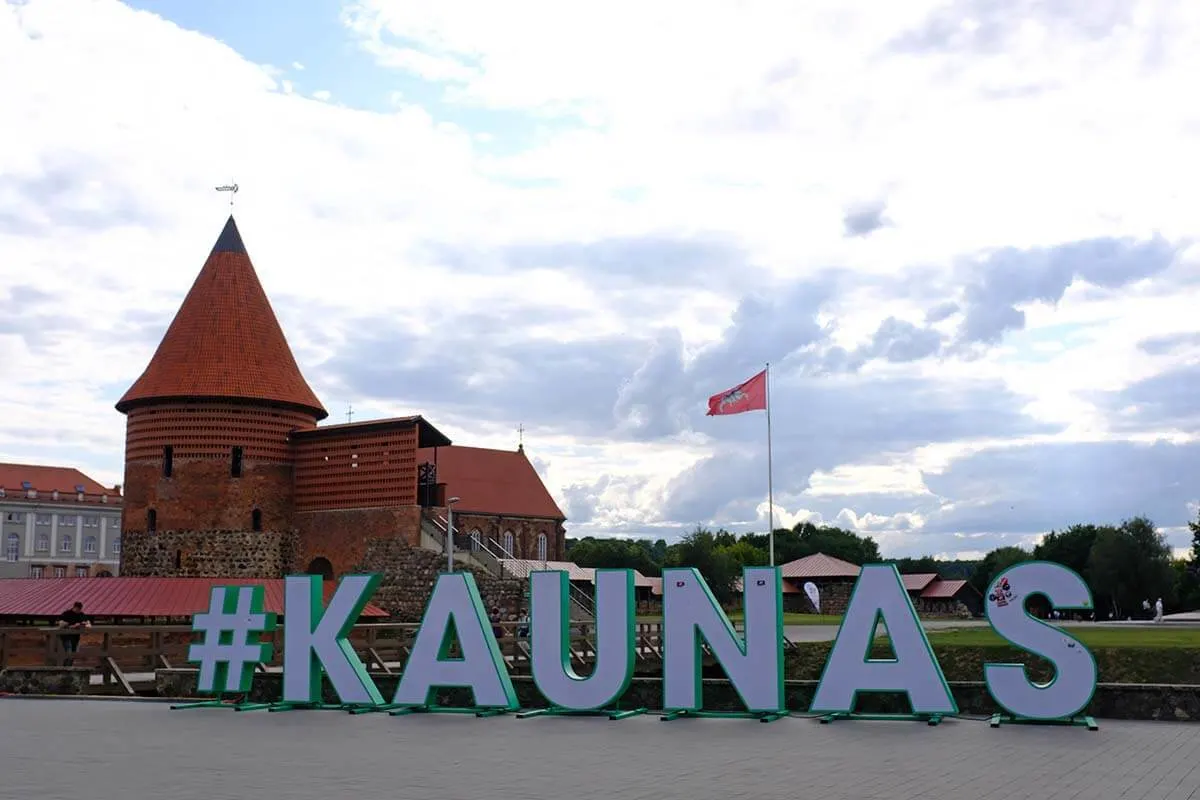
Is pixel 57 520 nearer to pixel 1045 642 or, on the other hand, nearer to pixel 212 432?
pixel 212 432

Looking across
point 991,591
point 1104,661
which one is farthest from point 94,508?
point 991,591

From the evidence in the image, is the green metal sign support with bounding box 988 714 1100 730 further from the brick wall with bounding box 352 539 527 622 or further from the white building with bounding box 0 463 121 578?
the white building with bounding box 0 463 121 578

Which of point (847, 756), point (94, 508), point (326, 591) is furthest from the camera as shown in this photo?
point (94, 508)

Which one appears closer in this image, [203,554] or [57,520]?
[203,554]

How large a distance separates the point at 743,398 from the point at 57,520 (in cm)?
8964

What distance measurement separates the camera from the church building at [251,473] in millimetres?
40406

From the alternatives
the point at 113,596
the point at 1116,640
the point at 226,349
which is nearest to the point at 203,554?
the point at 226,349

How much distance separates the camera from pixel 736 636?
16.0 m

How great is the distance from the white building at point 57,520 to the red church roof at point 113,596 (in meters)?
71.4

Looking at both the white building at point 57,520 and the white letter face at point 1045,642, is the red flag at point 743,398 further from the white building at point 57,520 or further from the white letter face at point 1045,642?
the white building at point 57,520

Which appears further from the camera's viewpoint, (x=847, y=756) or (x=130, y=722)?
(x=130, y=722)

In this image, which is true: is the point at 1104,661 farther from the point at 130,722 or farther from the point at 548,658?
the point at 130,722

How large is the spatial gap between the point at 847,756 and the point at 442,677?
22.3 feet

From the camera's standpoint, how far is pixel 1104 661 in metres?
29.0
